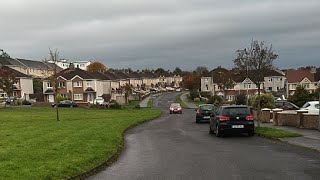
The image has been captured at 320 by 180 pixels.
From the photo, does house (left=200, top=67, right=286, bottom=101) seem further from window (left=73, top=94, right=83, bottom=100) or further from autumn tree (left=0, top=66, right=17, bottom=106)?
autumn tree (left=0, top=66, right=17, bottom=106)

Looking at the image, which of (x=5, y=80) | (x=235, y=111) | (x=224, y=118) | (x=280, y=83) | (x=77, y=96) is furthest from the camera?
(x=280, y=83)

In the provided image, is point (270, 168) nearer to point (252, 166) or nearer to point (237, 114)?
point (252, 166)

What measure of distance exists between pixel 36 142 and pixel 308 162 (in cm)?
1001

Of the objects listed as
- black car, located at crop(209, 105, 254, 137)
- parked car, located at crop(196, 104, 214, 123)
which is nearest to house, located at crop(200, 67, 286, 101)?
parked car, located at crop(196, 104, 214, 123)

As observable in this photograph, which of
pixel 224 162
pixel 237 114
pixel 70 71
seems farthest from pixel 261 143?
pixel 70 71

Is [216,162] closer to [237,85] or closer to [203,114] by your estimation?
[203,114]

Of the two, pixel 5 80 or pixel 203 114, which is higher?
pixel 5 80

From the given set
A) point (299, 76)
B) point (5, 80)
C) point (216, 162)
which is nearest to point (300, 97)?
point (216, 162)

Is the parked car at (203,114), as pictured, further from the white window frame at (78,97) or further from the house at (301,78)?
the white window frame at (78,97)

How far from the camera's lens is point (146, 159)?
566 inches

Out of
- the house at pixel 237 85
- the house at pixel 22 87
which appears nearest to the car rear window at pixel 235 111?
the house at pixel 237 85

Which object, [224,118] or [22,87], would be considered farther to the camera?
[22,87]

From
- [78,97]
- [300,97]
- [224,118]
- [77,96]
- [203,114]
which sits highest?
[77,96]

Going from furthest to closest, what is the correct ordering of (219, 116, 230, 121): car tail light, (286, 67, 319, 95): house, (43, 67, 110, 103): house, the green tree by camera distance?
(43, 67, 110, 103): house
(286, 67, 319, 95): house
the green tree
(219, 116, 230, 121): car tail light
